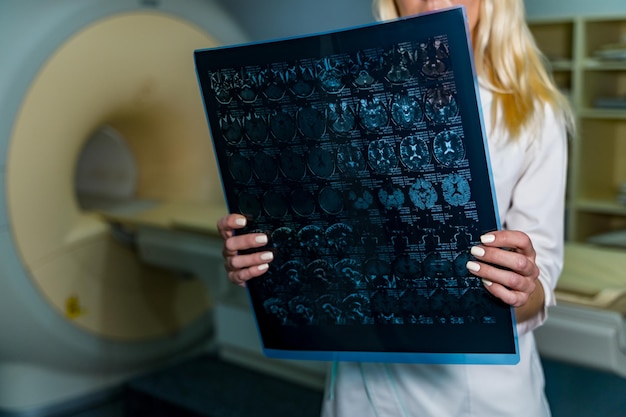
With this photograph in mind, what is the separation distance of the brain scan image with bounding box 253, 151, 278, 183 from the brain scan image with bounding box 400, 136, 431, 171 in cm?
16

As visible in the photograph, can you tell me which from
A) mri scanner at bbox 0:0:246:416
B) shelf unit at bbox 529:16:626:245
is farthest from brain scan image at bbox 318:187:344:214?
shelf unit at bbox 529:16:626:245

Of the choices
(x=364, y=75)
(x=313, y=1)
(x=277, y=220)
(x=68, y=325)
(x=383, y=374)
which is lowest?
(x=68, y=325)

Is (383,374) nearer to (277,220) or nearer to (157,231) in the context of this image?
(277,220)

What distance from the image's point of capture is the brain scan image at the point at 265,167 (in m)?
0.98

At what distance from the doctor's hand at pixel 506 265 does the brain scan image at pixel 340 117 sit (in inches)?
7.4

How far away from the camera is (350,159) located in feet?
3.05

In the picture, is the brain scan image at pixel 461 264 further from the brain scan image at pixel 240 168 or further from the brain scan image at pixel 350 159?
the brain scan image at pixel 240 168

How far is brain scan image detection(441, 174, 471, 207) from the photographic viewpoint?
2.87ft

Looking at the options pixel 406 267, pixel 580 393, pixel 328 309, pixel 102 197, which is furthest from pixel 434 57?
pixel 102 197

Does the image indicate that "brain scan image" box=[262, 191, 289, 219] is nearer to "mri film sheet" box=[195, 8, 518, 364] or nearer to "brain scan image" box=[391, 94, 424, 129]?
"mri film sheet" box=[195, 8, 518, 364]

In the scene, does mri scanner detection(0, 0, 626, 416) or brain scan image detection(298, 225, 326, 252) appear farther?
mri scanner detection(0, 0, 626, 416)

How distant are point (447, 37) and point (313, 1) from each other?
7.35 ft

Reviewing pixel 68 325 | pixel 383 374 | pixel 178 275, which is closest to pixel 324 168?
pixel 383 374

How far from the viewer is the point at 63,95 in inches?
97.3
